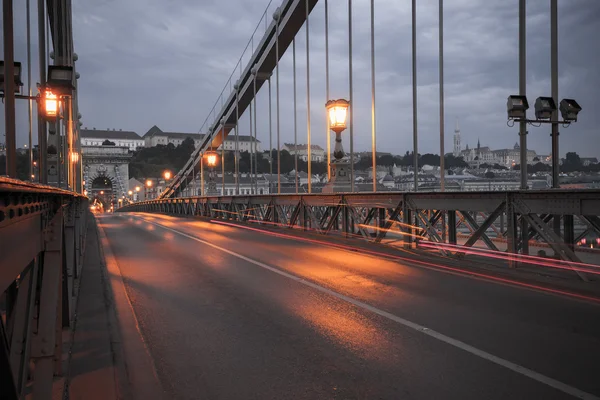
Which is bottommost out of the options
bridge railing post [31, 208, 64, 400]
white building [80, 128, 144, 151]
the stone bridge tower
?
bridge railing post [31, 208, 64, 400]

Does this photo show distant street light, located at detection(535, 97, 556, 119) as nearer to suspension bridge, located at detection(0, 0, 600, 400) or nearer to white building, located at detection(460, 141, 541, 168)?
suspension bridge, located at detection(0, 0, 600, 400)


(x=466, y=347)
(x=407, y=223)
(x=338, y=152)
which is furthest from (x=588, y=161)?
(x=466, y=347)

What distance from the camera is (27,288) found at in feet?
10.3

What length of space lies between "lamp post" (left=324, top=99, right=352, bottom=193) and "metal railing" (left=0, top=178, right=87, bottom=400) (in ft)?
42.8

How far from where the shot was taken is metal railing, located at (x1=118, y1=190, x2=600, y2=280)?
28.4 ft

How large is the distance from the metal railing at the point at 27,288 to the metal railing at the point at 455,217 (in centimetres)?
745

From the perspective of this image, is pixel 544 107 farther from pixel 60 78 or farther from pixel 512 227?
pixel 60 78

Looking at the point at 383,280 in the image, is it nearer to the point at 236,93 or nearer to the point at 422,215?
the point at 422,215

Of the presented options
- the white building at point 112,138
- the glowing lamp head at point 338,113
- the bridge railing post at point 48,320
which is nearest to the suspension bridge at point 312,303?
the bridge railing post at point 48,320

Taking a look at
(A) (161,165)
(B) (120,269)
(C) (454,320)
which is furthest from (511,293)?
(A) (161,165)

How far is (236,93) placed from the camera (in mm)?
35250

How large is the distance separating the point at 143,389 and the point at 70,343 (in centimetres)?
142

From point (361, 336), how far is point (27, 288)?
3.55 meters

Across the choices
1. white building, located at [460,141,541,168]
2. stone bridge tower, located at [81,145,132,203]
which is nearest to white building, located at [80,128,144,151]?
stone bridge tower, located at [81,145,132,203]
